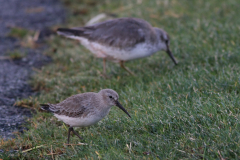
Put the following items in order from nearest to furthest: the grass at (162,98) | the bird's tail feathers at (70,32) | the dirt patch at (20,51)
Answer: the grass at (162,98) < the dirt patch at (20,51) < the bird's tail feathers at (70,32)

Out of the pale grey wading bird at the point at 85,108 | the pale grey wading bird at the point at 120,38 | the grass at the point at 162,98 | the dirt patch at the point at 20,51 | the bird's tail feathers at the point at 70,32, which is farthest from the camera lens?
the bird's tail feathers at the point at 70,32

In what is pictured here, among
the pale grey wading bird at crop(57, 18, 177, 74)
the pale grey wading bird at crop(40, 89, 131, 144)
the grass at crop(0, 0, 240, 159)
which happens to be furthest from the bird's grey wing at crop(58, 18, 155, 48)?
the pale grey wading bird at crop(40, 89, 131, 144)

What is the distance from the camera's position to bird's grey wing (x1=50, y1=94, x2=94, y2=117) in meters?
4.38

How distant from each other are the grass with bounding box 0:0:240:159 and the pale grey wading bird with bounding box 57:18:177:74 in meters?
0.43

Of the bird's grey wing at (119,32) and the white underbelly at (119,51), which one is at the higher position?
the bird's grey wing at (119,32)

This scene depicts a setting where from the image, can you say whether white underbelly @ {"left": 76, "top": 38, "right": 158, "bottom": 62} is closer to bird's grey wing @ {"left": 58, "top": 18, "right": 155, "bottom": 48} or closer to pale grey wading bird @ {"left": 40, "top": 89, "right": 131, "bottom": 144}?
bird's grey wing @ {"left": 58, "top": 18, "right": 155, "bottom": 48}

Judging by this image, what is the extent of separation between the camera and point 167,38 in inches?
280

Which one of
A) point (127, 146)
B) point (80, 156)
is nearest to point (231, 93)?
point (127, 146)

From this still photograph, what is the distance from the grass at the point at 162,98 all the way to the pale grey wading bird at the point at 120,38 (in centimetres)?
43

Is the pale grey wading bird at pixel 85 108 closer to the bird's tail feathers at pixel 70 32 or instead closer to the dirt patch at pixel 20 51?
the dirt patch at pixel 20 51

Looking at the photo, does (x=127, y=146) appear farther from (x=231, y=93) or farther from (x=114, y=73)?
(x=114, y=73)

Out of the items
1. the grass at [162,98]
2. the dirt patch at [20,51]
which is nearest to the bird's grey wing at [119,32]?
the grass at [162,98]

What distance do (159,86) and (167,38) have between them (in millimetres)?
1867

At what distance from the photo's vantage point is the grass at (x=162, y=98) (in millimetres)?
3875
